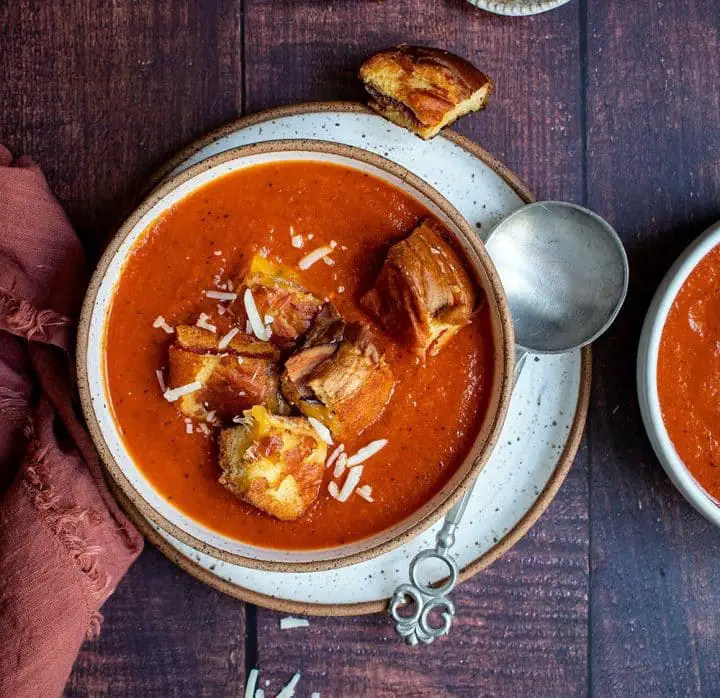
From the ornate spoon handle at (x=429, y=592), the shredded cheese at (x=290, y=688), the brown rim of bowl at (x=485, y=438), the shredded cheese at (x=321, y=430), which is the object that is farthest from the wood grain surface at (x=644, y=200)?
the shredded cheese at (x=290, y=688)

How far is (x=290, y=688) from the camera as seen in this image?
2.58 meters

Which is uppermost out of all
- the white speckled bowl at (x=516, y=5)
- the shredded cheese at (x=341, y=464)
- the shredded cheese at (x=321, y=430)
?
the white speckled bowl at (x=516, y=5)

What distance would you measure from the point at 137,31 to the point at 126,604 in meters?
1.80

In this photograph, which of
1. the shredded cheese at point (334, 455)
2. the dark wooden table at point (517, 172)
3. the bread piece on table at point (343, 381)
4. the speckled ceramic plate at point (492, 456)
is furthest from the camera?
the dark wooden table at point (517, 172)

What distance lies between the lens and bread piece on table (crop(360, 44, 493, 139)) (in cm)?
224

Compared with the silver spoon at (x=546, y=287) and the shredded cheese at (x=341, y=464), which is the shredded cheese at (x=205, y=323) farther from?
the silver spoon at (x=546, y=287)

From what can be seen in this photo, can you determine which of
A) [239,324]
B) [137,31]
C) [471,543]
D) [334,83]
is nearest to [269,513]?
[239,324]

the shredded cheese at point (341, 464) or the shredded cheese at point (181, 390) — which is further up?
the shredded cheese at point (181, 390)

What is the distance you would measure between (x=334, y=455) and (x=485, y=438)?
0.41 m

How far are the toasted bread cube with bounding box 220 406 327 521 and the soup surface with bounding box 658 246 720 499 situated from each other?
1.07 metres

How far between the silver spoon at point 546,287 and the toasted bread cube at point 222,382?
0.68m

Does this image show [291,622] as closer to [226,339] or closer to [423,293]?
[226,339]

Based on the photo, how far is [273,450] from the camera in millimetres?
2105

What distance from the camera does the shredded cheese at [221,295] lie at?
2.14m
